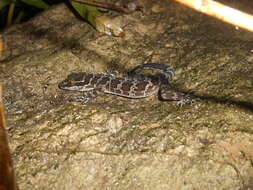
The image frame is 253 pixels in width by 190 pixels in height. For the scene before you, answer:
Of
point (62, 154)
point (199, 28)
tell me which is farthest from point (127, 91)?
point (199, 28)

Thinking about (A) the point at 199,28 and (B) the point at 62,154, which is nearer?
(B) the point at 62,154

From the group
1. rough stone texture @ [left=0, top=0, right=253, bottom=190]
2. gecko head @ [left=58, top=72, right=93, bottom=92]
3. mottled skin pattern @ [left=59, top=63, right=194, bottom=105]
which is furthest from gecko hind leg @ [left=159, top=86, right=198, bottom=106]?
gecko head @ [left=58, top=72, right=93, bottom=92]

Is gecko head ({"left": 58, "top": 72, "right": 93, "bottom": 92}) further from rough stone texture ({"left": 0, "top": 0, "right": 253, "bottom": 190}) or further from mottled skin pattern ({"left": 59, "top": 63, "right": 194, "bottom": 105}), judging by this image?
rough stone texture ({"left": 0, "top": 0, "right": 253, "bottom": 190})

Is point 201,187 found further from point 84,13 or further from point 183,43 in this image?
point 84,13

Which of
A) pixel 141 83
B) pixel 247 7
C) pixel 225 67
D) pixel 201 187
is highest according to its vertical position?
pixel 247 7

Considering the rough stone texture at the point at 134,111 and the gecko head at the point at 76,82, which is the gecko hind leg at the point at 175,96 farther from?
the gecko head at the point at 76,82

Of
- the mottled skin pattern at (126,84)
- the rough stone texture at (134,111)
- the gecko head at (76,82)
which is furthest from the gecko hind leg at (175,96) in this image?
the gecko head at (76,82)
